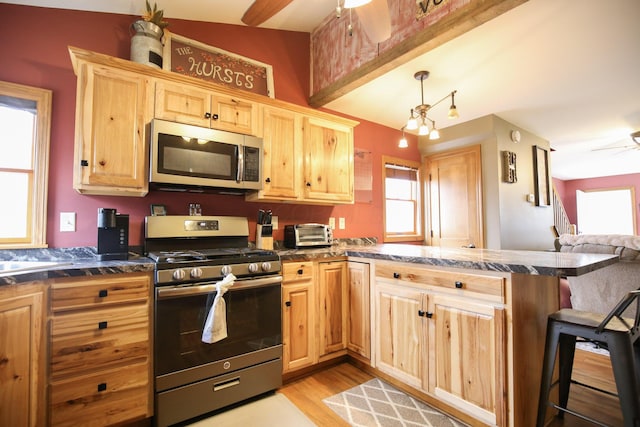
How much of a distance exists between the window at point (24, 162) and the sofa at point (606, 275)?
4.38m

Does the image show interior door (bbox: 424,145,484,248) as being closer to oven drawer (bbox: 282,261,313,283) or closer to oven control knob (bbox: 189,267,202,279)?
oven drawer (bbox: 282,261,313,283)

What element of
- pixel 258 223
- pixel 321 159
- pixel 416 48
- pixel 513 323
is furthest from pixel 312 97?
pixel 513 323

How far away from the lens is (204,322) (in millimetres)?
1772

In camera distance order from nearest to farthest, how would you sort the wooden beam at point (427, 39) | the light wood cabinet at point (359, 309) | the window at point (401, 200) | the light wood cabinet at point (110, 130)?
1. the wooden beam at point (427, 39)
2. the light wood cabinet at point (110, 130)
3. the light wood cabinet at point (359, 309)
4. the window at point (401, 200)

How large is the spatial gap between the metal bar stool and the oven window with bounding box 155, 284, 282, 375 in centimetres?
157

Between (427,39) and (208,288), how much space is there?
2.15 metres

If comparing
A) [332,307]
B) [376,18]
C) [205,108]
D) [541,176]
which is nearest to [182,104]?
[205,108]

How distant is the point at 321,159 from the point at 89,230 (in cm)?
190

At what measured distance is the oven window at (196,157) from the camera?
1964 mm

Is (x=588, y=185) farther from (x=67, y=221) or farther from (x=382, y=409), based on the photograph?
(x=67, y=221)

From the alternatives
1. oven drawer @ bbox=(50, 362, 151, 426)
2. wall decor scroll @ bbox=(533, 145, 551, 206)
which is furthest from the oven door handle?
wall decor scroll @ bbox=(533, 145, 551, 206)

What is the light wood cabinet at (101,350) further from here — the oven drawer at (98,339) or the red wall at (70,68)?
the red wall at (70,68)

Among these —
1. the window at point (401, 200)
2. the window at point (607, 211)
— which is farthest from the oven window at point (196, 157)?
→ the window at point (607, 211)

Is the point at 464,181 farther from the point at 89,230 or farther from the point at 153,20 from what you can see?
the point at 89,230
